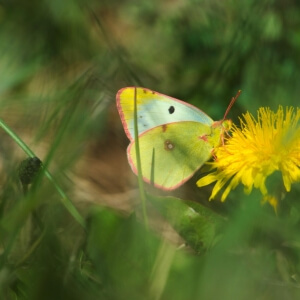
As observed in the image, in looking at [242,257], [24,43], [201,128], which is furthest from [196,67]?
[242,257]

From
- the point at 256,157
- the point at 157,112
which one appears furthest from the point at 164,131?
the point at 256,157

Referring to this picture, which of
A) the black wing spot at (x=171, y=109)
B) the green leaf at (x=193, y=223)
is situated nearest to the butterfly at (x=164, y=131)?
the black wing spot at (x=171, y=109)

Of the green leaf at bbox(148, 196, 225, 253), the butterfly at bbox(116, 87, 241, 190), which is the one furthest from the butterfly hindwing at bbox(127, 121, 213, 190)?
the green leaf at bbox(148, 196, 225, 253)

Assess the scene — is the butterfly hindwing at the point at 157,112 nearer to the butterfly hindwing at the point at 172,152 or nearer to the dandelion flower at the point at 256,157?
the butterfly hindwing at the point at 172,152

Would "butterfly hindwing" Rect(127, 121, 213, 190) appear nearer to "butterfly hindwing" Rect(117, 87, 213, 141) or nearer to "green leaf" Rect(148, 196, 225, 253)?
"butterfly hindwing" Rect(117, 87, 213, 141)

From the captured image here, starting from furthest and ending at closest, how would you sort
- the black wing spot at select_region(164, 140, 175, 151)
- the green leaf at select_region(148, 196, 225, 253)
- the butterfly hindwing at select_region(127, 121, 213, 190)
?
the black wing spot at select_region(164, 140, 175, 151), the butterfly hindwing at select_region(127, 121, 213, 190), the green leaf at select_region(148, 196, 225, 253)

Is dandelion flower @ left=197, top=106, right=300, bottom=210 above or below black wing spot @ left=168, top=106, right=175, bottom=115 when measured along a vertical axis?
below

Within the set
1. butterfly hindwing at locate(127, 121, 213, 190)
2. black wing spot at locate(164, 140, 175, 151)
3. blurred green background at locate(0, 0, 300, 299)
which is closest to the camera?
blurred green background at locate(0, 0, 300, 299)
